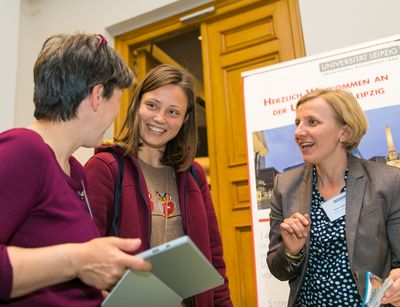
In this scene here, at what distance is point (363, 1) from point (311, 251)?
1887 mm

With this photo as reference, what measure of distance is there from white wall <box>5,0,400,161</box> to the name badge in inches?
57.9

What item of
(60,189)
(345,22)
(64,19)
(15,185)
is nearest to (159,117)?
(60,189)

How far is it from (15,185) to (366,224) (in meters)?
1.20

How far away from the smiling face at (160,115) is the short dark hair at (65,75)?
53 centimetres

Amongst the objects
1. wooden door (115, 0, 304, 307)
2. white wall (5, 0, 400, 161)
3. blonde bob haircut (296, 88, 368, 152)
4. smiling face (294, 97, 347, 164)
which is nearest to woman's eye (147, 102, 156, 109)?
smiling face (294, 97, 347, 164)

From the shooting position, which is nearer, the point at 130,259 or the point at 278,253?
the point at 130,259

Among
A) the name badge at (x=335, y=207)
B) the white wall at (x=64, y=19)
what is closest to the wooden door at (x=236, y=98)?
the white wall at (x=64, y=19)

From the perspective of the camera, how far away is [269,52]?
9.92ft

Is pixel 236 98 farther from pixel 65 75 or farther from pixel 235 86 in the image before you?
pixel 65 75

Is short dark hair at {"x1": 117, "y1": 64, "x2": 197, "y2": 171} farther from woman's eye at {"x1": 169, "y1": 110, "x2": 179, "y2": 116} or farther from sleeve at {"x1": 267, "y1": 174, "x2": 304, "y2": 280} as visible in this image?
sleeve at {"x1": 267, "y1": 174, "x2": 304, "y2": 280}

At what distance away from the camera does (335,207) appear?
1548mm

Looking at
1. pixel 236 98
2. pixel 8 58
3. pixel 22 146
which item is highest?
pixel 8 58

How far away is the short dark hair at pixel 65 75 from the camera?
99 centimetres

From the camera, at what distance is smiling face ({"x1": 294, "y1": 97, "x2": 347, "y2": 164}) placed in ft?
5.45
